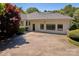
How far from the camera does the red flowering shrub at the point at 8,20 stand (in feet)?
59.8

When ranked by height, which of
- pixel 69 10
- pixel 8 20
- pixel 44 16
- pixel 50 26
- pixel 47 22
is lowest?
pixel 50 26

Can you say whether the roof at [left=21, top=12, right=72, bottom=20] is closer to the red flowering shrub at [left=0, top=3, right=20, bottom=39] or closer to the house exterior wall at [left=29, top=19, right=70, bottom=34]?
the house exterior wall at [left=29, top=19, right=70, bottom=34]

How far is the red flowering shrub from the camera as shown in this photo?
18.2 meters

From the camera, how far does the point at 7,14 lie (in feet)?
61.3

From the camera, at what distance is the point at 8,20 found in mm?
19000

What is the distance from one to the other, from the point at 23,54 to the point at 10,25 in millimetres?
6923

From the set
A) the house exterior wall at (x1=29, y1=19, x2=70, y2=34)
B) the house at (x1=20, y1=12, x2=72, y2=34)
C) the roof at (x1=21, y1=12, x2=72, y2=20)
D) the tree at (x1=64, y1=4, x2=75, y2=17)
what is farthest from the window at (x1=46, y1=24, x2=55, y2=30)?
the tree at (x1=64, y1=4, x2=75, y2=17)

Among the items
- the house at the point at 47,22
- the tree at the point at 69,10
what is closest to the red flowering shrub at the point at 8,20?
the house at the point at 47,22

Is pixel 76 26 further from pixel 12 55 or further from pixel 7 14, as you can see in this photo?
pixel 12 55

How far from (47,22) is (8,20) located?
9.77m

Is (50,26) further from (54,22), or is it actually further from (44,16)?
(44,16)

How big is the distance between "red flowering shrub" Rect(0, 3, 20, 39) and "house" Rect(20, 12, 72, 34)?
773 centimetres

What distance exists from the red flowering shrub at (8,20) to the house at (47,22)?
773 centimetres

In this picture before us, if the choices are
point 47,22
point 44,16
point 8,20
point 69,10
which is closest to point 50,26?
point 47,22
